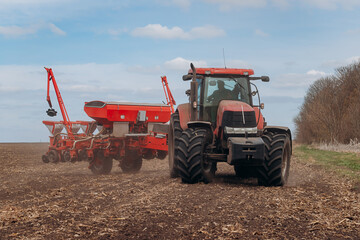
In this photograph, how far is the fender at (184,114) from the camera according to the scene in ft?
35.7

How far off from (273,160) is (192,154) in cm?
174

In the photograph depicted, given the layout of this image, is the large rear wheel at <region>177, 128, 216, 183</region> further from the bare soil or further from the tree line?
the tree line

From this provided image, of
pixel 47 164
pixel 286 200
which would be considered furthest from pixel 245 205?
pixel 47 164

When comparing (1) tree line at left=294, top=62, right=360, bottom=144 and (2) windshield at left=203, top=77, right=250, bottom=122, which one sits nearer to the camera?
(2) windshield at left=203, top=77, right=250, bottom=122

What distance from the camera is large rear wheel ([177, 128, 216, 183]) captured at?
9.66 metres

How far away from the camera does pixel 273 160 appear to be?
32.0 ft

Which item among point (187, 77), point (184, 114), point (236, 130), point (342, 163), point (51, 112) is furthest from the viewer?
point (342, 163)

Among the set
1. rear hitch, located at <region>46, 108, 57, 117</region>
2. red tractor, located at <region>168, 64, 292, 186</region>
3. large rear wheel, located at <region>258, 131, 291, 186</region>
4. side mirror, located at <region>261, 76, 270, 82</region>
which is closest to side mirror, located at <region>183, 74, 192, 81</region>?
red tractor, located at <region>168, 64, 292, 186</region>

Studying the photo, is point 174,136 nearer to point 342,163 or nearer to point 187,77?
point 187,77

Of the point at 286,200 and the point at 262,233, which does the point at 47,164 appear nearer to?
the point at 286,200

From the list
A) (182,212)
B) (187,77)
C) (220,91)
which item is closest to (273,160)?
(220,91)

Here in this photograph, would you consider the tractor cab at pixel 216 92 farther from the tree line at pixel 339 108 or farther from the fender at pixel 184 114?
the tree line at pixel 339 108

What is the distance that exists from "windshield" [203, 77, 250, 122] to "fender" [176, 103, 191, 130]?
46cm

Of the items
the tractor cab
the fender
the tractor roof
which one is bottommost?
the fender
